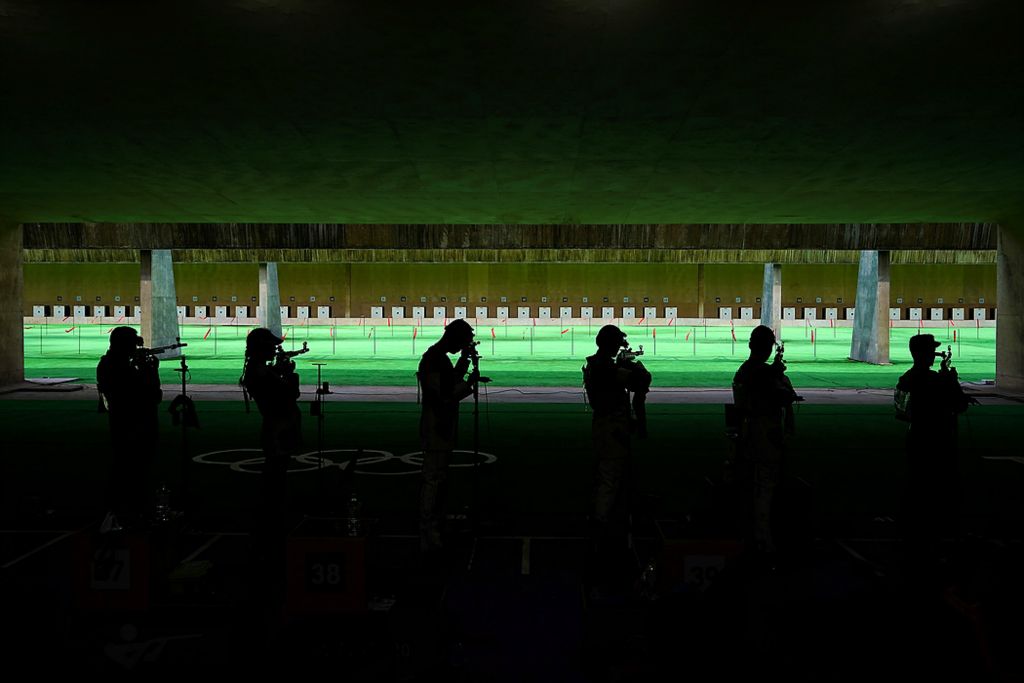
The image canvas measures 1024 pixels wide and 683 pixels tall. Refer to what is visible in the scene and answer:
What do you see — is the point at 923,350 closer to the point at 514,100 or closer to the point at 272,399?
the point at 514,100

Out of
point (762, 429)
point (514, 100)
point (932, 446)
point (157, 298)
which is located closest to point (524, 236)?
point (157, 298)

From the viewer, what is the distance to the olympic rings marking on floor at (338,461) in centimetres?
1007

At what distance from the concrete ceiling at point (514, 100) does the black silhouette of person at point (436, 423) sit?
2663mm

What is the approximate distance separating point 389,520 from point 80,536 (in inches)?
121

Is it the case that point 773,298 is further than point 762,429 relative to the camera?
Yes

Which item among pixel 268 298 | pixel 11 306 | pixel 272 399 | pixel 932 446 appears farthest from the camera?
pixel 268 298

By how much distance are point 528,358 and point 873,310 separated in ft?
36.6

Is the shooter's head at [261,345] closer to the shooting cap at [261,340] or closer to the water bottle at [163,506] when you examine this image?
the shooting cap at [261,340]

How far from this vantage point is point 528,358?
88.4 ft

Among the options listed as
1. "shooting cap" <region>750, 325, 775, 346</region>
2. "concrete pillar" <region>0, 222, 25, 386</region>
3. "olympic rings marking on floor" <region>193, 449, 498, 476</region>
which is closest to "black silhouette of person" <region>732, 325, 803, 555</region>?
"shooting cap" <region>750, 325, 775, 346</region>

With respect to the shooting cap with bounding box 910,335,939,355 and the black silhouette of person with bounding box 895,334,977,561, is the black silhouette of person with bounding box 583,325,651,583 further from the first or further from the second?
the shooting cap with bounding box 910,335,939,355

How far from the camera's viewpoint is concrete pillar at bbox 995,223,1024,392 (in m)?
18.1

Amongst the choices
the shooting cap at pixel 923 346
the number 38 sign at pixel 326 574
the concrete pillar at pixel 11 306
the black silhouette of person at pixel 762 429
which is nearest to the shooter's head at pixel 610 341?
the black silhouette of person at pixel 762 429

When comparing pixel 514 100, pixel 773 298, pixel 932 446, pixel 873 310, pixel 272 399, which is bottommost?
pixel 932 446
